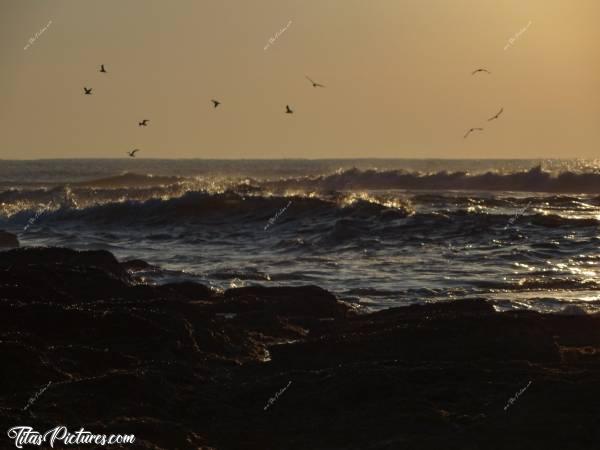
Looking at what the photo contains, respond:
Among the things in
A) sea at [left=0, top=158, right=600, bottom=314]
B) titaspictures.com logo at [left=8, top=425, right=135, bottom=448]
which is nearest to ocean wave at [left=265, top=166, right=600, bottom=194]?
sea at [left=0, top=158, right=600, bottom=314]

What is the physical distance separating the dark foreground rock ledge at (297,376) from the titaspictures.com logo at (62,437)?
0.09m

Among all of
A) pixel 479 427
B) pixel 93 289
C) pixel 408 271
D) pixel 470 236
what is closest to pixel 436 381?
pixel 479 427

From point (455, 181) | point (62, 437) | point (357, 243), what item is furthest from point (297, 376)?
point (455, 181)

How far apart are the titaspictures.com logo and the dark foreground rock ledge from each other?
9cm

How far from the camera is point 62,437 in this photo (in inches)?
326

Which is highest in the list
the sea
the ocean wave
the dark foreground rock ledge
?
the dark foreground rock ledge

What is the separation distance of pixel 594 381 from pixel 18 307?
6422 millimetres

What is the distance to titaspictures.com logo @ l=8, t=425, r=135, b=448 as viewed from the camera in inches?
317

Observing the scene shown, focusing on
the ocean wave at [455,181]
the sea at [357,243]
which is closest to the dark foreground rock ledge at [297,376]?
the sea at [357,243]

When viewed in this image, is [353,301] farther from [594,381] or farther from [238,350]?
[594,381]

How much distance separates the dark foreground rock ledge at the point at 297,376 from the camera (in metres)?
8.97

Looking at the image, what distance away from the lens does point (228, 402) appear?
33.6ft

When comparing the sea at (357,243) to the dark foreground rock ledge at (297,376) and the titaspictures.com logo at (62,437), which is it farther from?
the titaspictures.com logo at (62,437)

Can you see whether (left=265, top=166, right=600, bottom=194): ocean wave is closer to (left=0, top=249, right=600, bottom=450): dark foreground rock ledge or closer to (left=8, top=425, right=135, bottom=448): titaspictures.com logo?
(left=0, top=249, right=600, bottom=450): dark foreground rock ledge
